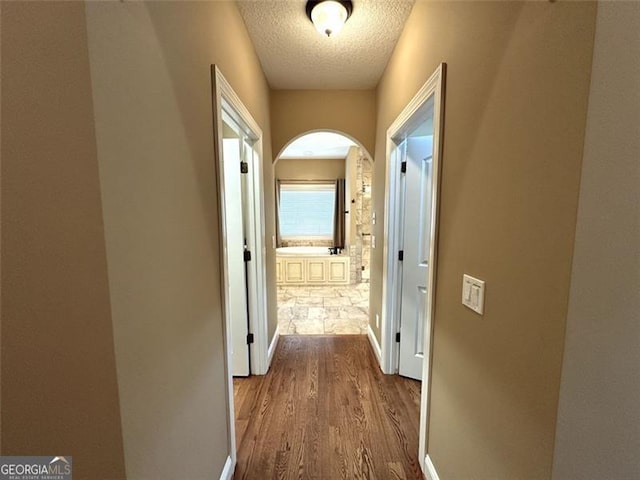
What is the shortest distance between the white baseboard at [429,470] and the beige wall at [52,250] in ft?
4.67

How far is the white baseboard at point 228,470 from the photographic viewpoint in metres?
1.26

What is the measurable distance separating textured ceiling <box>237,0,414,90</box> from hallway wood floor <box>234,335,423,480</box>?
2603 mm

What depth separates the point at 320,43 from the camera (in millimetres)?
A: 1832

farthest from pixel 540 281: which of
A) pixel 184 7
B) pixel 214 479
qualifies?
pixel 214 479

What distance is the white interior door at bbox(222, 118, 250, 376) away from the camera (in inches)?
75.6

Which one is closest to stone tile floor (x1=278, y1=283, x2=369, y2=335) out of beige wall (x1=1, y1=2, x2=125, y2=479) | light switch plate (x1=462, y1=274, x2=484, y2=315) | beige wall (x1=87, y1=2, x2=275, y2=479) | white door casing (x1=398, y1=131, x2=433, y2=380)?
white door casing (x1=398, y1=131, x2=433, y2=380)

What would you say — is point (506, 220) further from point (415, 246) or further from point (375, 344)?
point (375, 344)

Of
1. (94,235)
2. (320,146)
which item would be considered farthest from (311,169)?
(94,235)

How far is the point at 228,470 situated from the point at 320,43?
2.70 metres

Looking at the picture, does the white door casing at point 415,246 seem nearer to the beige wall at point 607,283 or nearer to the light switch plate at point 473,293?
the light switch plate at point 473,293

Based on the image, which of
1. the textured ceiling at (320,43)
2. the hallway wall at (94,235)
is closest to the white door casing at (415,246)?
the textured ceiling at (320,43)

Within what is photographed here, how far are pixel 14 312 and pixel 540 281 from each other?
116cm

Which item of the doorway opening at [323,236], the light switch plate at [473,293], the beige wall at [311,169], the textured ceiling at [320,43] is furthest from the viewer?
the beige wall at [311,169]

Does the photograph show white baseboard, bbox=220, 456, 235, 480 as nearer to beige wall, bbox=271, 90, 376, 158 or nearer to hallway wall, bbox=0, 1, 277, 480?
hallway wall, bbox=0, 1, 277, 480
